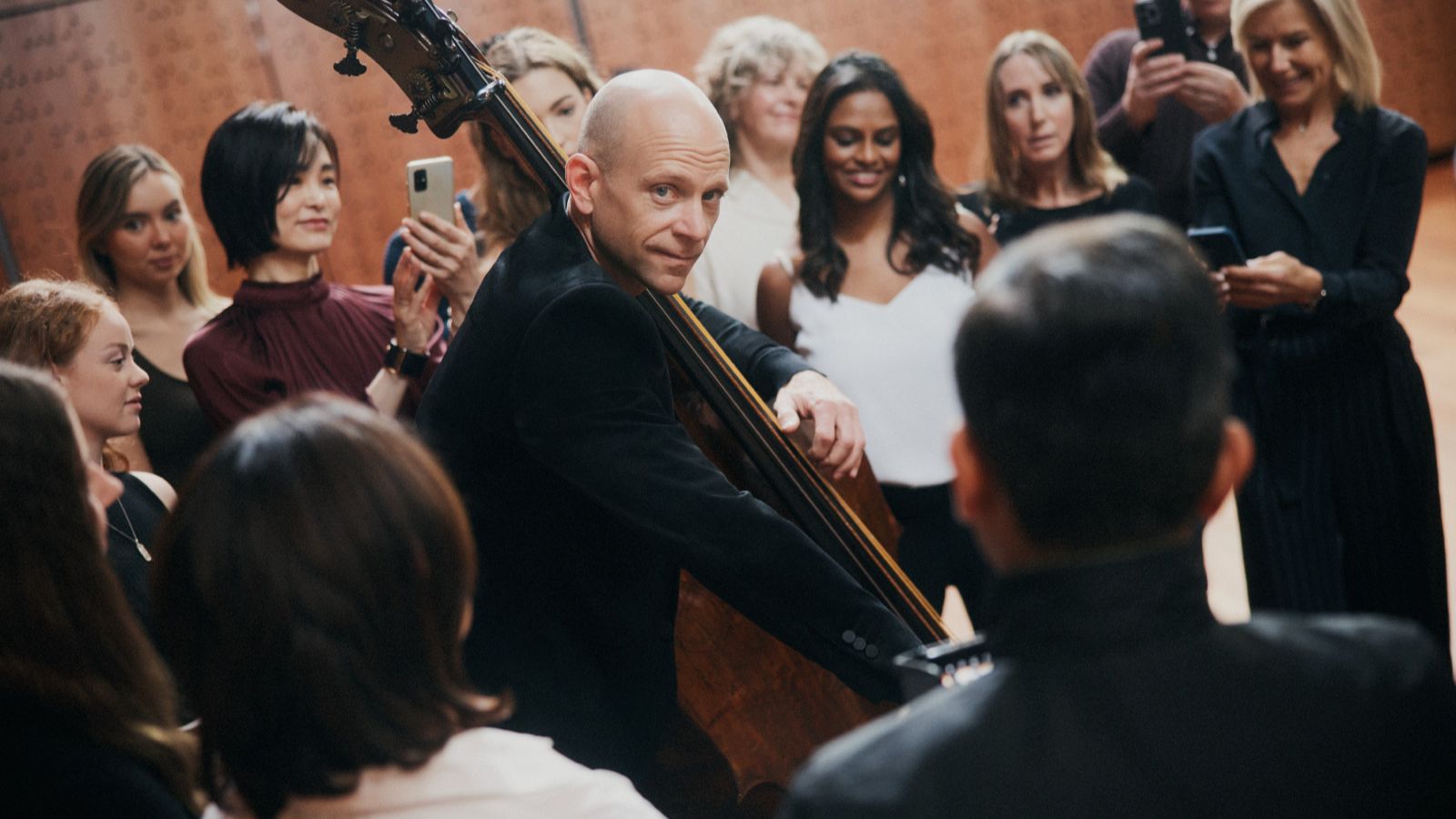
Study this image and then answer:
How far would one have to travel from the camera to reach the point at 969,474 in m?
0.85

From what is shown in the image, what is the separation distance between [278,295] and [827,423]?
1345mm

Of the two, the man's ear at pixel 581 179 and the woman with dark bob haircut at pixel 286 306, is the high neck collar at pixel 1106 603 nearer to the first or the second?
the man's ear at pixel 581 179

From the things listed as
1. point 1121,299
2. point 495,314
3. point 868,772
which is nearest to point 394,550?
point 868,772

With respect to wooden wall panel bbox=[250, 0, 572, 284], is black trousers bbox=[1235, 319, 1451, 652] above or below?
below

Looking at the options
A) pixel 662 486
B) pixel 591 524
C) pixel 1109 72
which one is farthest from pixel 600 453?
pixel 1109 72

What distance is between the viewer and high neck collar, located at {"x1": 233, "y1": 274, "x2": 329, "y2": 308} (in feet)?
8.77

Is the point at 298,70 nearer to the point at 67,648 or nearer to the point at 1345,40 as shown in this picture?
the point at 1345,40

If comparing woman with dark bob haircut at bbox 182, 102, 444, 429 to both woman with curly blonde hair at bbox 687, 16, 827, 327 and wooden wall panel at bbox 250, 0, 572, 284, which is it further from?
wooden wall panel at bbox 250, 0, 572, 284

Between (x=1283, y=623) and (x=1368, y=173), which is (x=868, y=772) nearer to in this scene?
(x=1283, y=623)

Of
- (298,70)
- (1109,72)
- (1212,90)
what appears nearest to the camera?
(1212,90)

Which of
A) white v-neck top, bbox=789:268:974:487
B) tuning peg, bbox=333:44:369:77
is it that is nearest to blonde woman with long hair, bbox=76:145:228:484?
tuning peg, bbox=333:44:369:77

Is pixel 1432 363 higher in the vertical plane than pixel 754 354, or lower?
lower

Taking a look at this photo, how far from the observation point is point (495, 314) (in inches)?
65.1

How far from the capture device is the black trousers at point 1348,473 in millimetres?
2645
